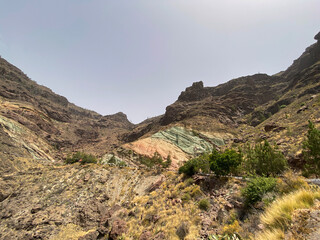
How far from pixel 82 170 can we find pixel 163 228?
1727 centimetres

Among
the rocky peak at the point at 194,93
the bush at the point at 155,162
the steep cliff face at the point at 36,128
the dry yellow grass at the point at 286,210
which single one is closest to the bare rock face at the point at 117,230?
the dry yellow grass at the point at 286,210

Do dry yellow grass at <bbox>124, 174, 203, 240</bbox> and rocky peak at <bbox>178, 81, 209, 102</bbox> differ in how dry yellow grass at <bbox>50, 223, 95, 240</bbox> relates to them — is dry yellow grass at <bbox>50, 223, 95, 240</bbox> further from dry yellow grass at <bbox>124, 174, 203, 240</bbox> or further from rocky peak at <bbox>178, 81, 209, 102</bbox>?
rocky peak at <bbox>178, 81, 209, 102</bbox>

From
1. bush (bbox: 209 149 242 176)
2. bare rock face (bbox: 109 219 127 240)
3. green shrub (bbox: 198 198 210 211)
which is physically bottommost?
bare rock face (bbox: 109 219 127 240)

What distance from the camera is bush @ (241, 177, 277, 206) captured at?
348 inches

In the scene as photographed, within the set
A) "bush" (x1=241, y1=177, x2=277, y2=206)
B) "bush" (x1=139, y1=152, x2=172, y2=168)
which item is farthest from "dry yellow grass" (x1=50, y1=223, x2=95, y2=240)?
"bush" (x1=139, y1=152, x2=172, y2=168)

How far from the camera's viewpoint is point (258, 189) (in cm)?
948

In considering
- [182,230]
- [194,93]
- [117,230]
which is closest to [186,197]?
[182,230]

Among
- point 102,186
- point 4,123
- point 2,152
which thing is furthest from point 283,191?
point 4,123

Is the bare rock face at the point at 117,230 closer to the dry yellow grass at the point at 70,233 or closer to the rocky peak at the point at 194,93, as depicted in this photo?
the dry yellow grass at the point at 70,233

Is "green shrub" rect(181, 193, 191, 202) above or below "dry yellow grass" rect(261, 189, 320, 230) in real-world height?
below

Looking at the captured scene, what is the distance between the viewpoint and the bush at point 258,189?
8.84 meters

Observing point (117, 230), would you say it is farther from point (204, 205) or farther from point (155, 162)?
point (155, 162)

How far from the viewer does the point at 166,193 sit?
17422mm

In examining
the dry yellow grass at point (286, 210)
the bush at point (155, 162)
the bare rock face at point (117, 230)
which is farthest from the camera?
the bush at point (155, 162)
